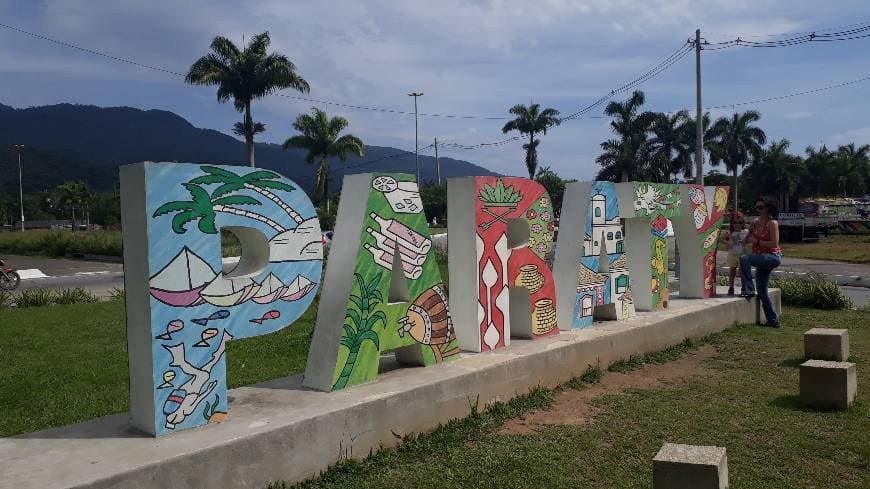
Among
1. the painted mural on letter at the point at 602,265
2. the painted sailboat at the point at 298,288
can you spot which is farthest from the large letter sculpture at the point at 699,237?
the painted sailboat at the point at 298,288

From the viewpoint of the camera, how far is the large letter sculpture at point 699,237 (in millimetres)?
→ 10758

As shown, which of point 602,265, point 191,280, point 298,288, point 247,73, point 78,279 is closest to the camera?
point 191,280

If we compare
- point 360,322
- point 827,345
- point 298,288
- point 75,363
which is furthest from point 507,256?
point 75,363

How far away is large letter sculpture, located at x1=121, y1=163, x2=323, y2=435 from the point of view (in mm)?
4332

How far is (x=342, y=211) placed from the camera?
594 cm

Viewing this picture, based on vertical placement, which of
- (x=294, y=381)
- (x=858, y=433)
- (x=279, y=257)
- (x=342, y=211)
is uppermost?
(x=342, y=211)

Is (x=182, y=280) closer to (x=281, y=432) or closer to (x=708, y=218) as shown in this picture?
(x=281, y=432)

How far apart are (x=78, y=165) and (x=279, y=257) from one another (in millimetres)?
161668

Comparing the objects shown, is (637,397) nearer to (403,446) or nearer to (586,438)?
(586,438)

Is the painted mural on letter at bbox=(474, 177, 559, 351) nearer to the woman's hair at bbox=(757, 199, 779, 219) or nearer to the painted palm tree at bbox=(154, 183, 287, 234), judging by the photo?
the painted palm tree at bbox=(154, 183, 287, 234)

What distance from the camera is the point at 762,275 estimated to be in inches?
422

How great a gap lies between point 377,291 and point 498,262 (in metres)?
1.78

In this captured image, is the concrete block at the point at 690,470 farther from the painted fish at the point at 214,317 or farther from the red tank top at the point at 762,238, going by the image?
the red tank top at the point at 762,238

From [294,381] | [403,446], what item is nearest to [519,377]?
[403,446]
